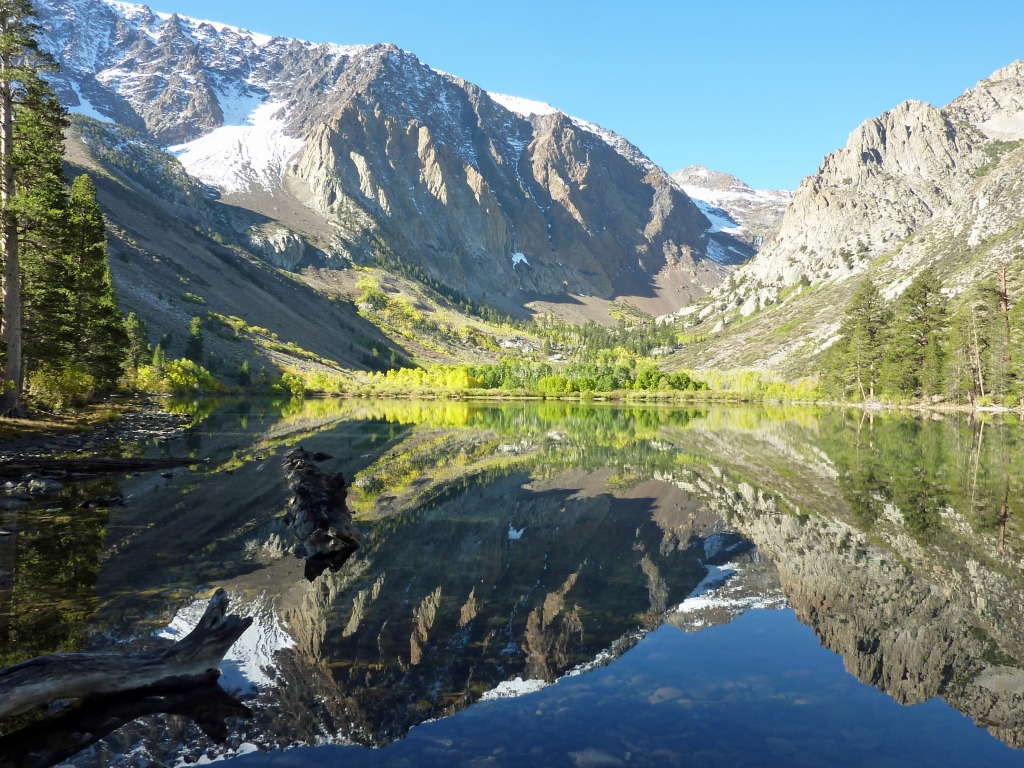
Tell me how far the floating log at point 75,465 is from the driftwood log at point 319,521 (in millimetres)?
7397

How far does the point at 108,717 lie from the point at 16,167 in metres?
31.1

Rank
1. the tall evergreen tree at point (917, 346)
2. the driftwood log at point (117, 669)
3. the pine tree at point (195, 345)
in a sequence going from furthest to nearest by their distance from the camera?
the pine tree at point (195, 345), the tall evergreen tree at point (917, 346), the driftwood log at point (117, 669)

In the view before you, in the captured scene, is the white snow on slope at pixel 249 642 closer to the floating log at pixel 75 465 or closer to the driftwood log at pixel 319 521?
the driftwood log at pixel 319 521

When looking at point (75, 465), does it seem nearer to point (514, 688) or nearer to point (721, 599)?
point (514, 688)

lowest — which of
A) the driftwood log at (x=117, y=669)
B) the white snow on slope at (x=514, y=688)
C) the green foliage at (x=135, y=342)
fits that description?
the white snow on slope at (x=514, y=688)

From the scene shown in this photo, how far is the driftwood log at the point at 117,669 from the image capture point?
24.1 feet

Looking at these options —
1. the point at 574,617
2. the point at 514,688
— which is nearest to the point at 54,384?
the point at 574,617

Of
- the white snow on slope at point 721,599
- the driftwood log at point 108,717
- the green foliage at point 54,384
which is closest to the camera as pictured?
the driftwood log at point 108,717

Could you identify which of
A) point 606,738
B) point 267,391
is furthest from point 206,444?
point 267,391

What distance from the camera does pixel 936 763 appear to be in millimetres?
7586

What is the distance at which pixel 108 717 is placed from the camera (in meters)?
7.84

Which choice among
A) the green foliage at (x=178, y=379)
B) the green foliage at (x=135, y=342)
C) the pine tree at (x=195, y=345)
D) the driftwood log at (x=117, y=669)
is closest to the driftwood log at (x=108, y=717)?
the driftwood log at (x=117, y=669)

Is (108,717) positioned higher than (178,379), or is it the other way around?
(178,379)

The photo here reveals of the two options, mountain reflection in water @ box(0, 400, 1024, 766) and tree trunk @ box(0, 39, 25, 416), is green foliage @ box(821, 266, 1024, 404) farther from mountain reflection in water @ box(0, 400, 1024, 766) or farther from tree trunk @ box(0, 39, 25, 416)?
tree trunk @ box(0, 39, 25, 416)
